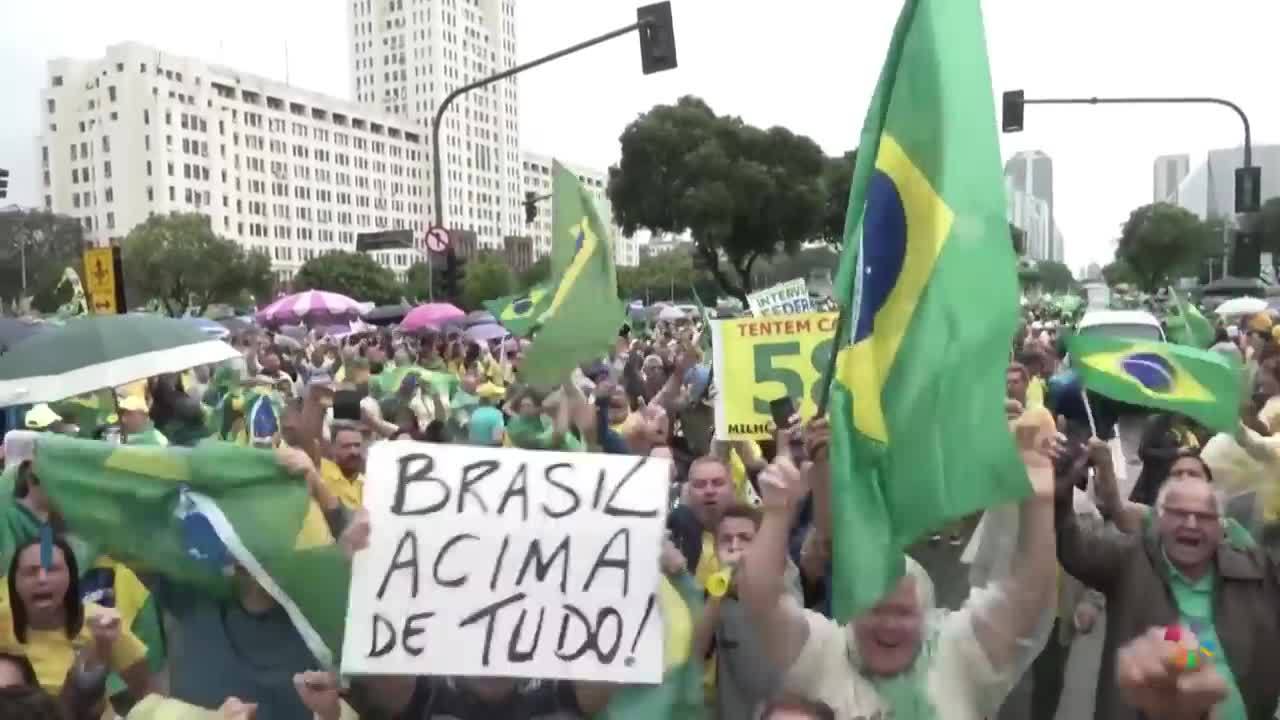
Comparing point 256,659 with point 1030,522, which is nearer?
point 1030,522

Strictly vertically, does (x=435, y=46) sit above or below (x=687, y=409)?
above

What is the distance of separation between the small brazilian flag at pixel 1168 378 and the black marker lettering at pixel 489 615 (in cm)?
309

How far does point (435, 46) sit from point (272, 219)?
34327mm

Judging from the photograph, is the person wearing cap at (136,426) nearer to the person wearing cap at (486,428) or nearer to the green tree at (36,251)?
the person wearing cap at (486,428)

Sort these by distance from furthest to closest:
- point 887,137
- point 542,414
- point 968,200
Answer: point 542,414
point 887,137
point 968,200

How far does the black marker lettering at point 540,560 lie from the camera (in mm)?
3148

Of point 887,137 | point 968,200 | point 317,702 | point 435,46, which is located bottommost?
point 317,702

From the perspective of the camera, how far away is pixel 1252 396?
6465 millimetres

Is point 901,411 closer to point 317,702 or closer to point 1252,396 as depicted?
point 317,702

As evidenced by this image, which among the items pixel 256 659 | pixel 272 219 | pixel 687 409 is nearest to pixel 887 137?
pixel 256 659

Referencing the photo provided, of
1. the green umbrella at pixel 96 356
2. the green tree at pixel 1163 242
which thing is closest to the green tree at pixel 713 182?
the green tree at pixel 1163 242

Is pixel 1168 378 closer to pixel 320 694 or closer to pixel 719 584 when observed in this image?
pixel 719 584

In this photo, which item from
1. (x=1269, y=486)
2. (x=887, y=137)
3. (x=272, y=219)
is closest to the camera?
(x=887, y=137)

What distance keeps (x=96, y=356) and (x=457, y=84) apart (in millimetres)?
157298
